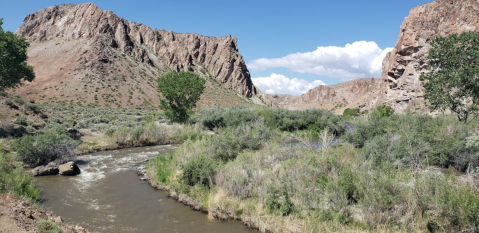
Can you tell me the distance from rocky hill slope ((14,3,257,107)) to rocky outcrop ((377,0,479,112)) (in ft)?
166

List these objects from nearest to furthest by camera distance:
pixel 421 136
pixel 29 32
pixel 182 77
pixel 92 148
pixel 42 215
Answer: pixel 42 215
pixel 421 136
pixel 92 148
pixel 182 77
pixel 29 32

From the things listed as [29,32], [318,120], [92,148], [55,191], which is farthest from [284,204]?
[29,32]

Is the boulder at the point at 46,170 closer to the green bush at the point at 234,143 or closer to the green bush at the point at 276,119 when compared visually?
the green bush at the point at 234,143

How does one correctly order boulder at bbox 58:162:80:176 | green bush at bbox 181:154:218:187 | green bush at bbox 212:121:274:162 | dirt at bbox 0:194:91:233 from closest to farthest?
dirt at bbox 0:194:91:233 → green bush at bbox 181:154:218:187 → green bush at bbox 212:121:274:162 → boulder at bbox 58:162:80:176

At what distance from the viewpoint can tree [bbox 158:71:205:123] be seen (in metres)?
37.4

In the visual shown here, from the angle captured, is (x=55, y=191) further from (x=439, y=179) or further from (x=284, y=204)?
(x=439, y=179)

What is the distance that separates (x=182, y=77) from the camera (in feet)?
127

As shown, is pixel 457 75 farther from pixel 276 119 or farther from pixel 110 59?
pixel 110 59

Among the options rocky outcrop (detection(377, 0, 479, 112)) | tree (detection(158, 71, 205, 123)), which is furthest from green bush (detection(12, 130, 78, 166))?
rocky outcrop (detection(377, 0, 479, 112))

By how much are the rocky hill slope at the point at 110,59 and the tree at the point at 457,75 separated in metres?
62.2

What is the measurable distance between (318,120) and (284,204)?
37.8m

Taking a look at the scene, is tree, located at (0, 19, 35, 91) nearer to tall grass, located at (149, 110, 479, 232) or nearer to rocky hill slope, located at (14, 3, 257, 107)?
tall grass, located at (149, 110, 479, 232)

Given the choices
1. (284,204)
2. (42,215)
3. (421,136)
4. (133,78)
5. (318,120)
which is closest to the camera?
(42,215)

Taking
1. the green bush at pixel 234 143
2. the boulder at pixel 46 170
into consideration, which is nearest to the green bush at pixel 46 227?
the green bush at pixel 234 143
